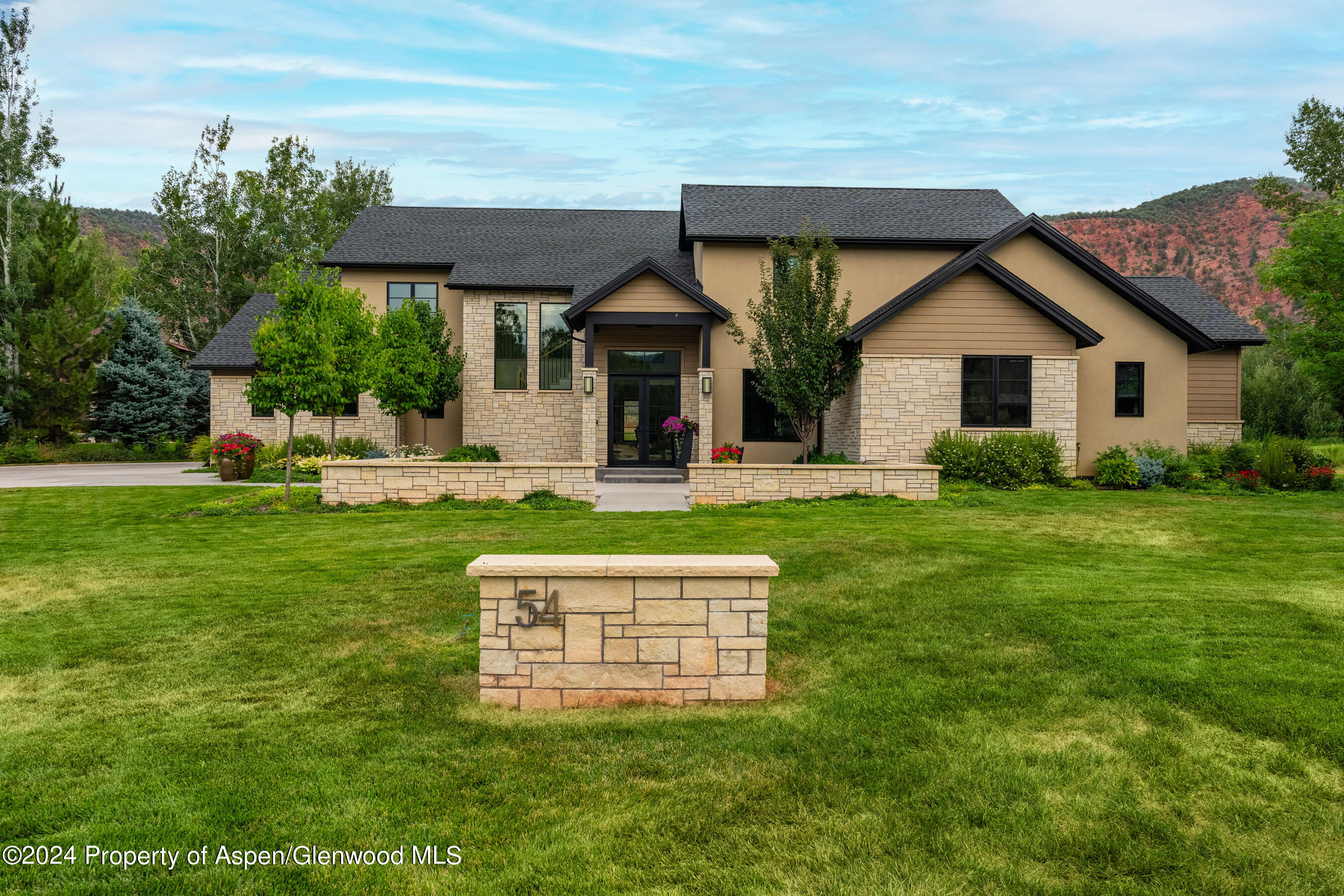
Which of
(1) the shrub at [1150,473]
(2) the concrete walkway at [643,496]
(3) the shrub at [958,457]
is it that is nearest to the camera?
(2) the concrete walkway at [643,496]

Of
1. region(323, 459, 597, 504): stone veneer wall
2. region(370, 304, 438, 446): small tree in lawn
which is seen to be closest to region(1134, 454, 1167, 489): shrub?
region(323, 459, 597, 504): stone veneer wall

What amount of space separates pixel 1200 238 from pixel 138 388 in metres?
88.6

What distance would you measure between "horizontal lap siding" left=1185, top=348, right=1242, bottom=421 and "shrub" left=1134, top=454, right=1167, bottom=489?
21.3ft

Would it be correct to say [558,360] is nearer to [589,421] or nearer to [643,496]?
[589,421]

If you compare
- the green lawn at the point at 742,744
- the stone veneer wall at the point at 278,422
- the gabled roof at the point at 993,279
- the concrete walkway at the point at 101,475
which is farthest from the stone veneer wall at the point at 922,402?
the concrete walkway at the point at 101,475

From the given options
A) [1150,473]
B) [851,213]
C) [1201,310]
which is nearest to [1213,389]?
[1201,310]

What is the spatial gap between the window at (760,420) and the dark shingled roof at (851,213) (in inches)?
169

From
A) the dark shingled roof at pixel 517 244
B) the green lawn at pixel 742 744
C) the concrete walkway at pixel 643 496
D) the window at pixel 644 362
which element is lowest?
the green lawn at pixel 742 744

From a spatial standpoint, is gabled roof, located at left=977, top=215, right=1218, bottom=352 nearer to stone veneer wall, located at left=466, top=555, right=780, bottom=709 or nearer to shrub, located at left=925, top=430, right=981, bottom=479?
shrub, located at left=925, top=430, right=981, bottom=479

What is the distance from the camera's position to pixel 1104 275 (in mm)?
21016

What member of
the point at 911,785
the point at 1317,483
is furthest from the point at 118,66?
the point at 1317,483

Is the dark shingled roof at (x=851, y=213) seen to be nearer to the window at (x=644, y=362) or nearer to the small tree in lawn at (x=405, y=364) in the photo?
the window at (x=644, y=362)

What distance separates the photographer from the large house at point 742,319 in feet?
64.3

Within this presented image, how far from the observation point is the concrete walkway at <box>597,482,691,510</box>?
1576 centimetres
